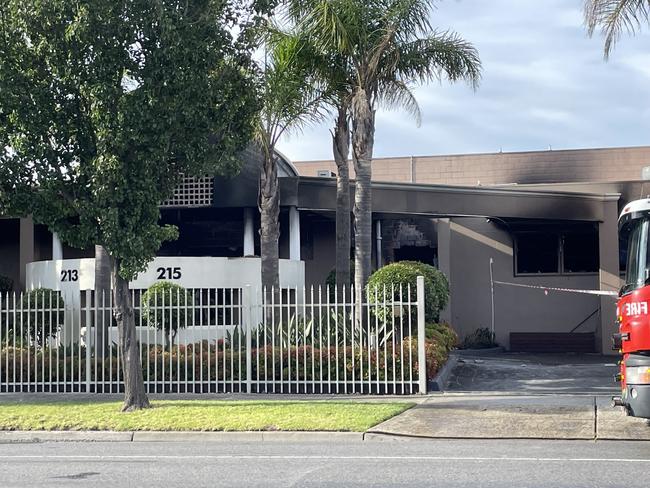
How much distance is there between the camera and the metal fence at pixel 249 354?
16.5 m

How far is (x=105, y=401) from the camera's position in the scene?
52.7 ft

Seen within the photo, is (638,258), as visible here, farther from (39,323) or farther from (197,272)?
(197,272)

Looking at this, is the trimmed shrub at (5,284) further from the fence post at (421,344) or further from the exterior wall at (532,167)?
the exterior wall at (532,167)

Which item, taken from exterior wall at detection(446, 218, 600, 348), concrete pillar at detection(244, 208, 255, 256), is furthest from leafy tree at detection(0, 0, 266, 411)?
exterior wall at detection(446, 218, 600, 348)

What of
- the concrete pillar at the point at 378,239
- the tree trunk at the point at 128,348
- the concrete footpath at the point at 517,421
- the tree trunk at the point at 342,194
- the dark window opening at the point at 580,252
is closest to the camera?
the concrete footpath at the point at 517,421

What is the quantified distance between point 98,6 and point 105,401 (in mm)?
6636

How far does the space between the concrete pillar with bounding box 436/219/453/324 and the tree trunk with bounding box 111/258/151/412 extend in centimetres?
1448

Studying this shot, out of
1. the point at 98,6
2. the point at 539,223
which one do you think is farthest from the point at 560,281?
the point at 98,6

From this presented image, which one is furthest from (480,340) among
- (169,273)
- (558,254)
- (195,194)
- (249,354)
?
(249,354)

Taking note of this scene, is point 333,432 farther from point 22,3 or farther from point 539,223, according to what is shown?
point 539,223

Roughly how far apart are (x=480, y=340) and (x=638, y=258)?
17182 millimetres

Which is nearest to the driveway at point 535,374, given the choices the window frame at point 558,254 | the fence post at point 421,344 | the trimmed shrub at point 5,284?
the fence post at point 421,344

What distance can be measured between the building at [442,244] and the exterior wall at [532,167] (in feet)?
34.1

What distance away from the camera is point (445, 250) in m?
28.2
